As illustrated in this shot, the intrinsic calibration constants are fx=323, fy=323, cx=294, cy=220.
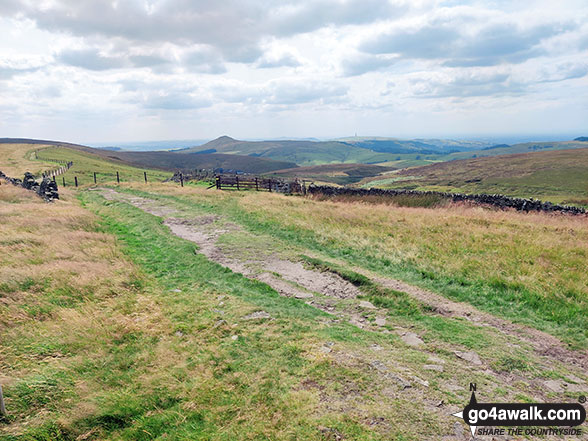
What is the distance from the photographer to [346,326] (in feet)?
27.5

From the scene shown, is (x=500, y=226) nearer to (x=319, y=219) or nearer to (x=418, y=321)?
(x=319, y=219)

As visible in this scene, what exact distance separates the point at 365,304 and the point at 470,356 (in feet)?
11.4

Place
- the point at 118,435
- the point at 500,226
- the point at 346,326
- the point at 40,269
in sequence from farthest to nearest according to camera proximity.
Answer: the point at 500,226 < the point at 40,269 < the point at 346,326 < the point at 118,435

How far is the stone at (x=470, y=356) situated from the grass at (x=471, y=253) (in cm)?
282

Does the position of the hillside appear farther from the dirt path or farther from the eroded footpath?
the eroded footpath

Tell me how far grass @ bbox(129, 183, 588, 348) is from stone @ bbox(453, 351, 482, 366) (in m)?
2.82

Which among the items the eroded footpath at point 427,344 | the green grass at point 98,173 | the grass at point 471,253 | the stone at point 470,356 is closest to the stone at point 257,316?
the eroded footpath at point 427,344

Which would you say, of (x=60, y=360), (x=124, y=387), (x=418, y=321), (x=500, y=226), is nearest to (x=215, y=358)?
(x=124, y=387)

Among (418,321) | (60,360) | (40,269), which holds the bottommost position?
(418,321)

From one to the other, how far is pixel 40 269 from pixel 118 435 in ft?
26.5

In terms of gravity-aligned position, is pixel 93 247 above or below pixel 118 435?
above

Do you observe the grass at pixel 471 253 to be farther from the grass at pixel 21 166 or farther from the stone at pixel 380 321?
the grass at pixel 21 166

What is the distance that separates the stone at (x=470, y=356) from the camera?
6.78m

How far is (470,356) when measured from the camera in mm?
7000
